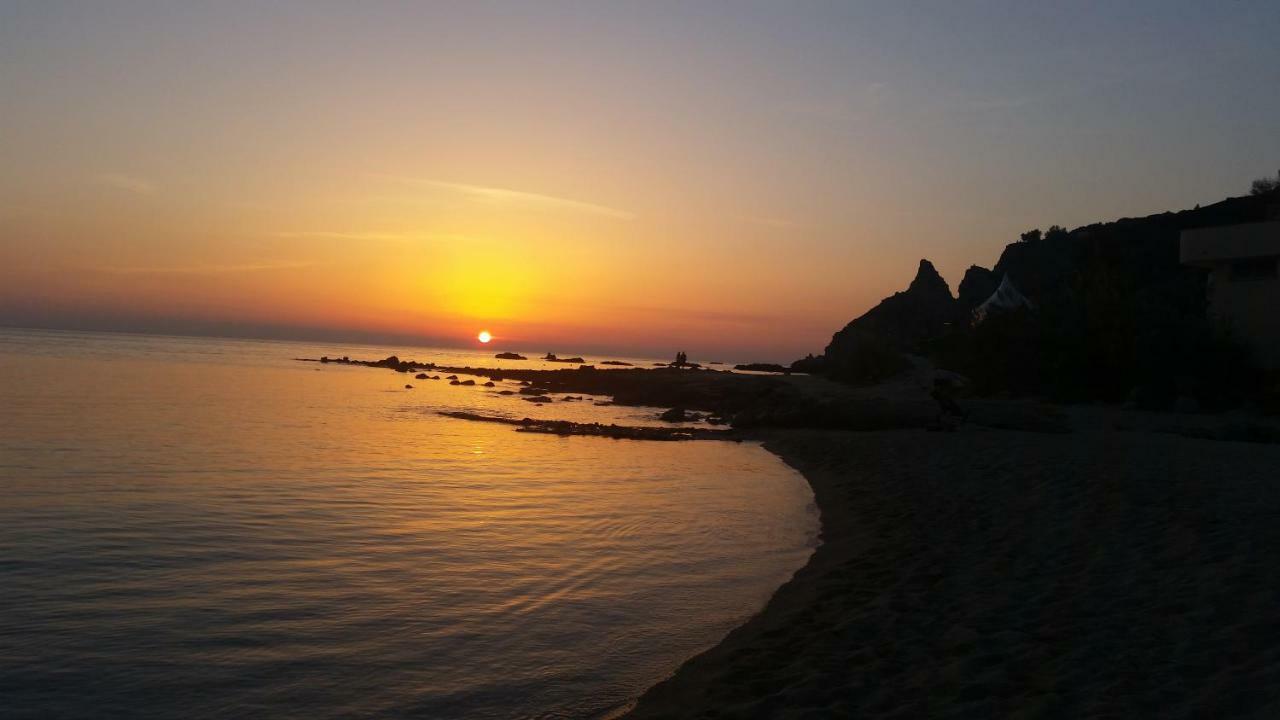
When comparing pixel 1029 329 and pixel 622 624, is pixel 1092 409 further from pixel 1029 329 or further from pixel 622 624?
pixel 622 624

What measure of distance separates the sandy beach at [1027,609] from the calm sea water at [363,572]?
0.81 m

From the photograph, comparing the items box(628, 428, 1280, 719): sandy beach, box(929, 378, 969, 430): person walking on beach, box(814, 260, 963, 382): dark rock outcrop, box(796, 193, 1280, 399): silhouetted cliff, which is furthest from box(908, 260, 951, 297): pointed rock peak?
box(628, 428, 1280, 719): sandy beach

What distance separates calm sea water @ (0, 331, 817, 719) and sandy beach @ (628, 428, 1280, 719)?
0.81m

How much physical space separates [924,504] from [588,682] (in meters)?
8.17

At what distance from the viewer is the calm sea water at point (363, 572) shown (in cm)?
660

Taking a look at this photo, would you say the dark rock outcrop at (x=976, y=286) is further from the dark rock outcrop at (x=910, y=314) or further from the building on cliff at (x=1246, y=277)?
the building on cliff at (x=1246, y=277)

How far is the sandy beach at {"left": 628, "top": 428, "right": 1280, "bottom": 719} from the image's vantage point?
5.92 metres

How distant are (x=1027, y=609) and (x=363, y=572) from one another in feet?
23.5

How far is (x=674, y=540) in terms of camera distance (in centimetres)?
1214

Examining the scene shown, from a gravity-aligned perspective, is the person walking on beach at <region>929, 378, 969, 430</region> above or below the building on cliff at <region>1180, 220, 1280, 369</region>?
below

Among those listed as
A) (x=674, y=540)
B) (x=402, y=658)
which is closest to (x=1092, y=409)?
(x=674, y=540)

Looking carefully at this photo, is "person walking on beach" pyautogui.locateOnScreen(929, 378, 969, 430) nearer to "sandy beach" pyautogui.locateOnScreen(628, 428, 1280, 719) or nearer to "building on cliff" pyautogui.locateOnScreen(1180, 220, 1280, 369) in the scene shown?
"sandy beach" pyautogui.locateOnScreen(628, 428, 1280, 719)

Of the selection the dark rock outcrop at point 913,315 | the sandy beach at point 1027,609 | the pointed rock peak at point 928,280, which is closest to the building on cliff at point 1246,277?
the sandy beach at point 1027,609

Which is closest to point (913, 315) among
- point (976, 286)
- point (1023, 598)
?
point (976, 286)
